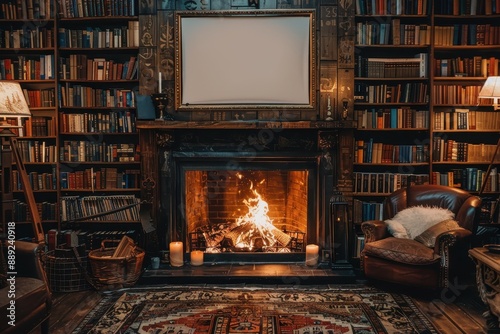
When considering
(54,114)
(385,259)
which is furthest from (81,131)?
(385,259)

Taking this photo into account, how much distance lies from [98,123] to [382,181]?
3.06 m

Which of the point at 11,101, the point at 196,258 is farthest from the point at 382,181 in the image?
the point at 11,101

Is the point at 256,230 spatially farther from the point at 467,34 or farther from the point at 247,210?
the point at 467,34

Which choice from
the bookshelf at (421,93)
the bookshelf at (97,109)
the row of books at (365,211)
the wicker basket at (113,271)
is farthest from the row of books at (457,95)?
the wicker basket at (113,271)

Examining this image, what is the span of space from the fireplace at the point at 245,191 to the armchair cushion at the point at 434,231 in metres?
0.91

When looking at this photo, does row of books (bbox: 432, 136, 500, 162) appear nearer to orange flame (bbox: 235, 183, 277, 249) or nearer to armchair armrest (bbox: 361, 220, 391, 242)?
armchair armrest (bbox: 361, 220, 391, 242)

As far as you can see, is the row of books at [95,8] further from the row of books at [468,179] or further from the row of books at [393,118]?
the row of books at [468,179]

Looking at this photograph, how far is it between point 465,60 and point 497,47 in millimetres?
336

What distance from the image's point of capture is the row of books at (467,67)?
5328mm

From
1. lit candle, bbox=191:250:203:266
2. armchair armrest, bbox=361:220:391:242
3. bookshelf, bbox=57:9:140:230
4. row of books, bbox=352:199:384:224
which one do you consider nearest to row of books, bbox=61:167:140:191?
bookshelf, bbox=57:9:140:230

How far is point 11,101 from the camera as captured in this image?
3.88 m

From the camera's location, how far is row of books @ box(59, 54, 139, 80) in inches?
210

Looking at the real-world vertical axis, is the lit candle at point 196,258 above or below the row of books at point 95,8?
below

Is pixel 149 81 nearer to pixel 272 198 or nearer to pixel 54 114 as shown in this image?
pixel 54 114
